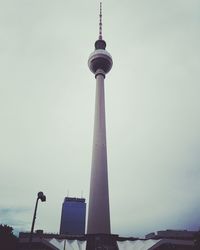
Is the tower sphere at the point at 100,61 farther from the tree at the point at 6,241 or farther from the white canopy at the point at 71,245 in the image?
the tree at the point at 6,241

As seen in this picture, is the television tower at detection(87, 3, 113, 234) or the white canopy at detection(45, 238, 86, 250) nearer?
the white canopy at detection(45, 238, 86, 250)

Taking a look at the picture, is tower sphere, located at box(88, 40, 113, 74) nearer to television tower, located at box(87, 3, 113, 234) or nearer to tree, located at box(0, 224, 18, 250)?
television tower, located at box(87, 3, 113, 234)

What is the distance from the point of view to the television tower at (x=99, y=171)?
153 feet

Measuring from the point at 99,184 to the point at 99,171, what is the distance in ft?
9.75

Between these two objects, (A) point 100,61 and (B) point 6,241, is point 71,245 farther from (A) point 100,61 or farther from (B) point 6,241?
(A) point 100,61

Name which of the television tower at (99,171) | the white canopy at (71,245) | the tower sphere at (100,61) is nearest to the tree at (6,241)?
the white canopy at (71,245)

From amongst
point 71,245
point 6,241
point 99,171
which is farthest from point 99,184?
point 6,241

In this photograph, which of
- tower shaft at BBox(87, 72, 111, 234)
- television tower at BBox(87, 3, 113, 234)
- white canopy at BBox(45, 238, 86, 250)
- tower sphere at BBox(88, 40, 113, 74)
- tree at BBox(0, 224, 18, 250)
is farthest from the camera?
tower sphere at BBox(88, 40, 113, 74)

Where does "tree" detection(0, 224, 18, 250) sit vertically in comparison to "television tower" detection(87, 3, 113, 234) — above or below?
below

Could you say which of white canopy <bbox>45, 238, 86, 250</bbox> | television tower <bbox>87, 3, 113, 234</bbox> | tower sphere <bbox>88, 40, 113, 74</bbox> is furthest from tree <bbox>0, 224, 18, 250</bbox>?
tower sphere <bbox>88, 40, 113, 74</bbox>

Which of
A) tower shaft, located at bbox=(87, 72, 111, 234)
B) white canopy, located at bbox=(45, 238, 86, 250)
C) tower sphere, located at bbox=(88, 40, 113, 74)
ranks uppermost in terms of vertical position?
tower sphere, located at bbox=(88, 40, 113, 74)

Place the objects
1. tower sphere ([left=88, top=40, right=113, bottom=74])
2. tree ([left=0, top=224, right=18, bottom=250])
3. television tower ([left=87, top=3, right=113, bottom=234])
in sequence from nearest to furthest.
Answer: tree ([left=0, top=224, right=18, bottom=250]) < television tower ([left=87, top=3, right=113, bottom=234]) < tower sphere ([left=88, top=40, right=113, bottom=74])

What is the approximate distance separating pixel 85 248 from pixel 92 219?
25.7ft

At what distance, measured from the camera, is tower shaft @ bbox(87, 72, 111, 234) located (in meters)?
46.6
